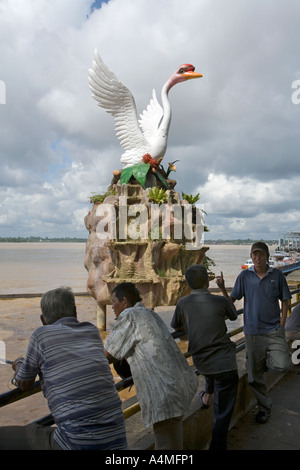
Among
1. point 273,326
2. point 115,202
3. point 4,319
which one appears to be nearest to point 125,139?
point 115,202

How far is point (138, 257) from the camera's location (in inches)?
398

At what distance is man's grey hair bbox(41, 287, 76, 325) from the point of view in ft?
7.04

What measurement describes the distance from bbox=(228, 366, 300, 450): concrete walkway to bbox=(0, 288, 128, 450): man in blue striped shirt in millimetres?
1702

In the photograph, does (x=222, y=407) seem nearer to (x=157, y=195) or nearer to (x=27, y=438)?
(x=27, y=438)

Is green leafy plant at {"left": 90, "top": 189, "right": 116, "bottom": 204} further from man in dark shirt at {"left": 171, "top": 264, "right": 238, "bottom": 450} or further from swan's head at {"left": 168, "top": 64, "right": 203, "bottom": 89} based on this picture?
man in dark shirt at {"left": 171, "top": 264, "right": 238, "bottom": 450}

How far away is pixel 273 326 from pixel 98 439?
224 cm

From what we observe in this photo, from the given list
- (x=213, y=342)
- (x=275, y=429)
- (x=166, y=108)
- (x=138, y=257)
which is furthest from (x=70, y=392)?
(x=166, y=108)

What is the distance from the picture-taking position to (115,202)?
34.6ft

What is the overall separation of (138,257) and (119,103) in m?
4.91

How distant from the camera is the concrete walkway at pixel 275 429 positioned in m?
3.13

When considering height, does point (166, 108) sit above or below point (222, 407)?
above

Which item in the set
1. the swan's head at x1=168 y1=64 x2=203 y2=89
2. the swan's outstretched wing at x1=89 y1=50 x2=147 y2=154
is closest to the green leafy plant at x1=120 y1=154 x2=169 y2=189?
the swan's outstretched wing at x1=89 y1=50 x2=147 y2=154

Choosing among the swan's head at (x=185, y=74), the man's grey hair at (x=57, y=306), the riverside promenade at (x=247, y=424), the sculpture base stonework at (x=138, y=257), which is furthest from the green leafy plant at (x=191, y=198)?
the man's grey hair at (x=57, y=306)

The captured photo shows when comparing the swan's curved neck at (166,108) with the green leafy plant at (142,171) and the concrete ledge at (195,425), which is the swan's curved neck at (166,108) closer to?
the green leafy plant at (142,171)
